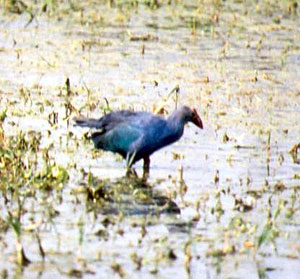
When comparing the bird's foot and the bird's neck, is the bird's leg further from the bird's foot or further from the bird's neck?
the bird's neck

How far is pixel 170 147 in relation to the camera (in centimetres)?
1053

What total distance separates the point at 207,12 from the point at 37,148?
6585 mm

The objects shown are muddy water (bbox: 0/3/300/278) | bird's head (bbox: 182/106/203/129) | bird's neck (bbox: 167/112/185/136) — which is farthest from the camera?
bird's head (bbox: 182/106/203/129)

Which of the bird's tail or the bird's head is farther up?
the bird's head

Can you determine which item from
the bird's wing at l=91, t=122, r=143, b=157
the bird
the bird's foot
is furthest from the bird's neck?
the bird's foot

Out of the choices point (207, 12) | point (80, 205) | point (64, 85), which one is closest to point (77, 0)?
point (207, 12)

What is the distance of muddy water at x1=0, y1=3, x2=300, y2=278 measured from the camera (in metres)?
7.56

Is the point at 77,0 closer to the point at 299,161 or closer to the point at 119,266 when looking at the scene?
the point at 299,161

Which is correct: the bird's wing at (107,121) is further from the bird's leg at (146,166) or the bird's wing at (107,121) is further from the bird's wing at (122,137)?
the bird's leg at (146,166)

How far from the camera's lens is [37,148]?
9.96 metres

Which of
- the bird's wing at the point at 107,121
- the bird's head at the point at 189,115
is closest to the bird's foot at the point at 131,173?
the bird's wing at the point at 107,121

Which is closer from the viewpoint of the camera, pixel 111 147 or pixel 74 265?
pixel 74 265

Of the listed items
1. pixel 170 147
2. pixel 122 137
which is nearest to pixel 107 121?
pixel 122 137

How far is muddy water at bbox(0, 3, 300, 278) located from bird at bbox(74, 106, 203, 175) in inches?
7.8
